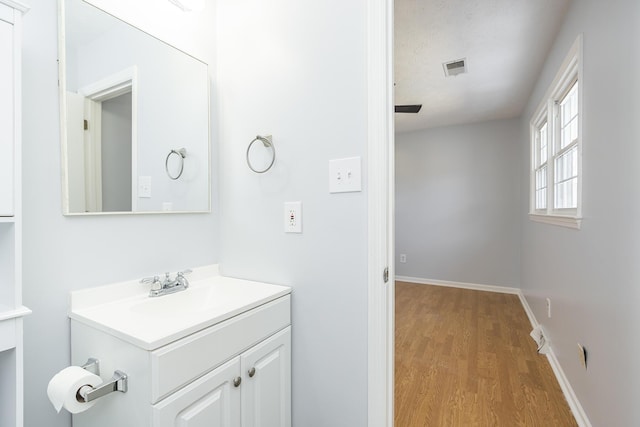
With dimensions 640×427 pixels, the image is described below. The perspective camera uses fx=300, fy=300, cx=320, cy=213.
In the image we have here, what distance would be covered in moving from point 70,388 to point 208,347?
0.35m

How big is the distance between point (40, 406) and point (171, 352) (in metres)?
0.58

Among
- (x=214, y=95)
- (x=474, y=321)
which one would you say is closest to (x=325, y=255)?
(x=214, y=95)

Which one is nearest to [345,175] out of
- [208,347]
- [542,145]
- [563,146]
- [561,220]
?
[208,347]

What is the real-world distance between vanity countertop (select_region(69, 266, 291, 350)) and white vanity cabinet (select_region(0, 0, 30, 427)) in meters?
0.20

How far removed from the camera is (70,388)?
799 millimetres

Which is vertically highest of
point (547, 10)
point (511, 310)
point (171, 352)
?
point (547, 10)

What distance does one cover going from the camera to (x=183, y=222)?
1.41m

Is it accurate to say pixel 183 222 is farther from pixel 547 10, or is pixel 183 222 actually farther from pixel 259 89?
pixel 547 10

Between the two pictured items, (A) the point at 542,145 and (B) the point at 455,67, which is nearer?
(B) the point at 455,67

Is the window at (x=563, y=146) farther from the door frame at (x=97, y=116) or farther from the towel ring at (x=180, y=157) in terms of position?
the door frame at (x=97, y=116)

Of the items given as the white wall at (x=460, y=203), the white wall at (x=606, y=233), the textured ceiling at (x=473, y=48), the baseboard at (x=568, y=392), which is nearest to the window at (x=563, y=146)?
the white wall at (x=606, y=233)

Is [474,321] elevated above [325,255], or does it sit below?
below

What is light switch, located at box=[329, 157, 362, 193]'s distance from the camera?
1133 mm

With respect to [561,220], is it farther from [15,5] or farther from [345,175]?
[15,5]
